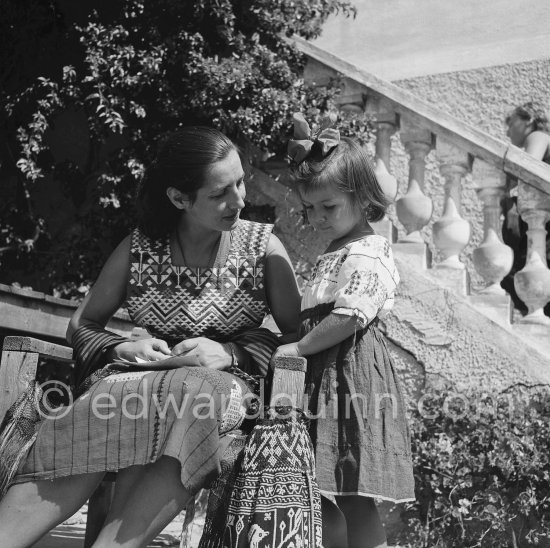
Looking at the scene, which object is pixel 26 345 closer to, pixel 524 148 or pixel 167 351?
pixel 167 351

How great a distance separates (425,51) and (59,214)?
10.1ft

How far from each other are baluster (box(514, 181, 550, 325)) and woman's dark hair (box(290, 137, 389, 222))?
70.2 inches

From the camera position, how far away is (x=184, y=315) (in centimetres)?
281

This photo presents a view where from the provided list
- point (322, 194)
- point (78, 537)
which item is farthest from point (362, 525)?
point (78, 537)

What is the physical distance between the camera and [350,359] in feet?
8.52

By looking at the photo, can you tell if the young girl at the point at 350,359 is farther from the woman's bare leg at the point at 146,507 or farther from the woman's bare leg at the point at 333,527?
the woman's bare leg at the point at 146,507

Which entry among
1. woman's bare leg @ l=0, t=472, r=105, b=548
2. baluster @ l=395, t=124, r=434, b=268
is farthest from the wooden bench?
baluster @ l=395, t=124, r=434, b=268

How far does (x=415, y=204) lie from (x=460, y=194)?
0.24 m

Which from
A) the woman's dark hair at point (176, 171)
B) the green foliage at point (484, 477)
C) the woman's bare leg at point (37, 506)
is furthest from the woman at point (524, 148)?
the woman's bare leg at point (37, 506)

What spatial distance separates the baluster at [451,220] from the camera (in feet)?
14.8

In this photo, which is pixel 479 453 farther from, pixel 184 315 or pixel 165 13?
pixel 165 13

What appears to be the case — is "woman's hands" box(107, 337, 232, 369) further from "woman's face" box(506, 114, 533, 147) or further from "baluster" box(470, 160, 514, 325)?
"woman's face" box(506, 114, 533, 147)

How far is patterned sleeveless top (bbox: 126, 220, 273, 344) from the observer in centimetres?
282

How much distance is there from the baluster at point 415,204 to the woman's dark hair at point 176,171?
1920 mm
